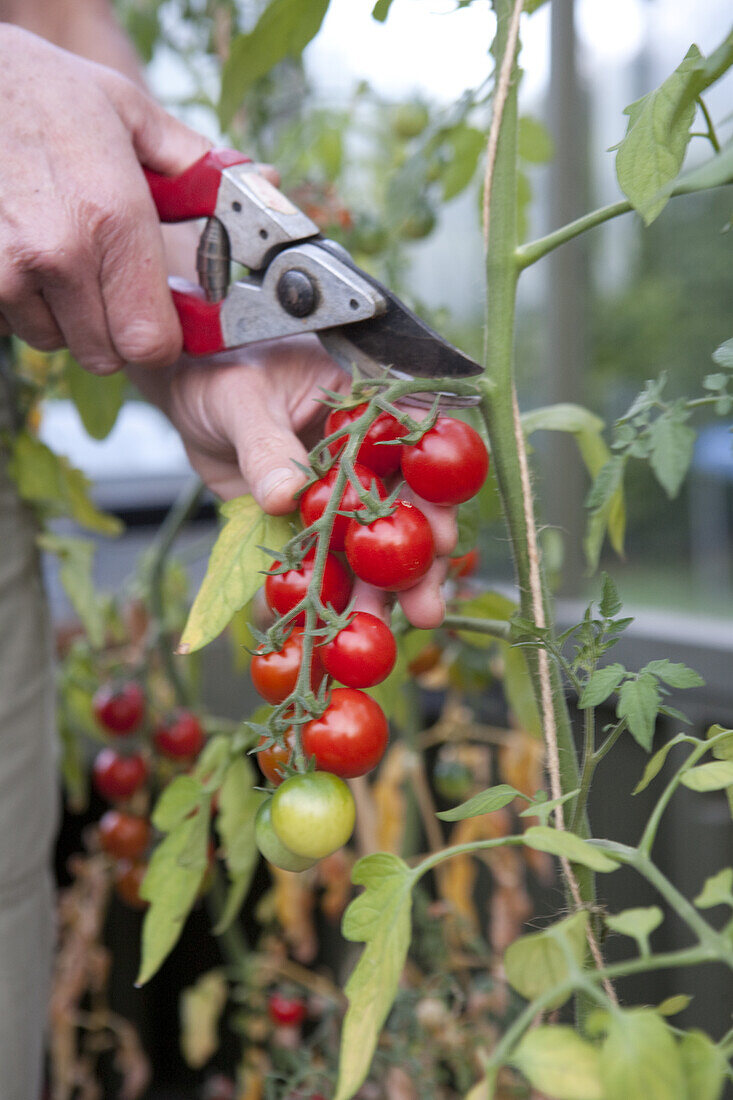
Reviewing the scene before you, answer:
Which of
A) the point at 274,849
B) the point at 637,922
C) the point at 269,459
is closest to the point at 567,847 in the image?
the point at 637,922

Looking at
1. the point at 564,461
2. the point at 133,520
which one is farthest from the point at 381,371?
the point at 133,520

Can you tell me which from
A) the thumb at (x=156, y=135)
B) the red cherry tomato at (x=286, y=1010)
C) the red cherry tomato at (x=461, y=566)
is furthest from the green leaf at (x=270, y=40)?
the red cherry tomato at (x=286, y=1010)

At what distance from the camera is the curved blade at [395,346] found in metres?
0.46

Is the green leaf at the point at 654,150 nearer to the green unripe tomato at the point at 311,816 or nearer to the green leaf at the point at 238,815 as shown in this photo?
the green unripe tomato at the point at 311,816

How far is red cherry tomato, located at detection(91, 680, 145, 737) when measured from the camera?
0.97 meters

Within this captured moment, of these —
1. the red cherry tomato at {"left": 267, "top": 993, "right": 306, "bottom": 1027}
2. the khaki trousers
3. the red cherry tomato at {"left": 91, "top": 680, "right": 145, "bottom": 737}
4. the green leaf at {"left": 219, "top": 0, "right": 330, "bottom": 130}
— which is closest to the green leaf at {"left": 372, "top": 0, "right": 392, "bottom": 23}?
the green leaf at {"left": 219, "top": 0, "right": 330, "bottom": 130}

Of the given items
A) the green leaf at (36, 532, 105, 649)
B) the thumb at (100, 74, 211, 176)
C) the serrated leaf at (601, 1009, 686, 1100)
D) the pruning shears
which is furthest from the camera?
the green leaf at (36, 532, 105, 649)

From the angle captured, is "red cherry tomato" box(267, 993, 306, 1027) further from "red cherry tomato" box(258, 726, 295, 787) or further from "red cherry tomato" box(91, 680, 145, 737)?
"red cherry tomato" box(258, 726, 295, 787)

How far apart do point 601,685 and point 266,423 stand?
0.23 metres

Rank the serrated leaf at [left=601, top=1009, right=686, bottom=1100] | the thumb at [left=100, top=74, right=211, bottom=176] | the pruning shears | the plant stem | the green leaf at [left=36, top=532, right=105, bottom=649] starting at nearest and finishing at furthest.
Answer: the serrated leaf at [left=601, top=1009, right=686, bottom=1100]
the pruning shears
the thumb at [left=100, top=74, right=211, bottom=176]
the green leaf at [left=36, top=532, right=105, bottom=649]
the plant stem

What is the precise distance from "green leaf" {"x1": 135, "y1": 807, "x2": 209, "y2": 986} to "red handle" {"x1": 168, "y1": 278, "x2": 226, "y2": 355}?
277 mm

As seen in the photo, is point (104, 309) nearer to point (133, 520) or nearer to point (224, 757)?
point (224, 757)

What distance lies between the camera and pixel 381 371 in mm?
500

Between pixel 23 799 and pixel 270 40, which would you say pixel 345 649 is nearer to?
pixel 270 40
